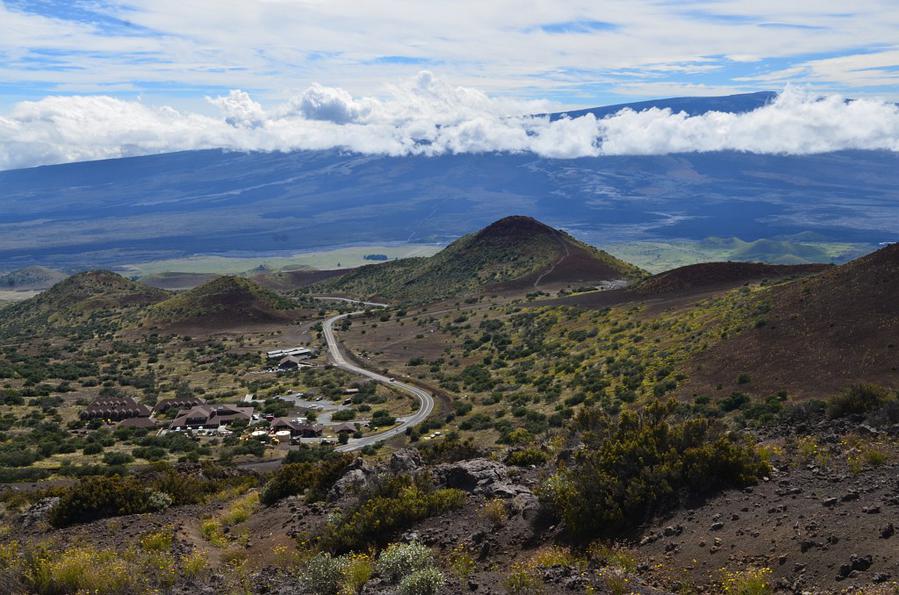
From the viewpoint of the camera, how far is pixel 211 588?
13719 mm

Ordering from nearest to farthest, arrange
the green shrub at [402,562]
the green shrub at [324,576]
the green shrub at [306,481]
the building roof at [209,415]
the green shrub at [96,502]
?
the green shrub at [402,562] → the green shrub at [324,576] → the green shrub at [96,502] → the green shrub at [306,481] → the building roof at [209,415]

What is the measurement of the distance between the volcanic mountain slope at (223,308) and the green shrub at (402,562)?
94.6 meters

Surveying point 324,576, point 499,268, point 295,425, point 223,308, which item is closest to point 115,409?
point 295,425

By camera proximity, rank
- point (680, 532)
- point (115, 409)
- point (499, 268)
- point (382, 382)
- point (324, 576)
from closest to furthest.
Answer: point (680, 532), point (324, 576), point (115, 409), point (382, 382), point (499, 268)

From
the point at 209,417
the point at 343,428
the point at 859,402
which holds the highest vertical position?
the point at 859,402

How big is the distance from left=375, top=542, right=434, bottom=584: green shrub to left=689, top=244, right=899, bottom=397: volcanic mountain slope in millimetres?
22874

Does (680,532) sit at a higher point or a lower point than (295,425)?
higher

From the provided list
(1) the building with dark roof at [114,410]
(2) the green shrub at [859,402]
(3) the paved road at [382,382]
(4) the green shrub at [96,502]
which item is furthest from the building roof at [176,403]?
(2) the green shrub at [859,402]

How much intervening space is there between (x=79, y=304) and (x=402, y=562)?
131161 mm

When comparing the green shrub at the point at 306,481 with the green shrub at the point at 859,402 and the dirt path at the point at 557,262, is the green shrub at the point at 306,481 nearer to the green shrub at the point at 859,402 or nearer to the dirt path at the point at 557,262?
the green shrub at the point at 859,402

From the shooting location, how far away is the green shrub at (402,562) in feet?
42.2

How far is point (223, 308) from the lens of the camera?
108562 millimetres

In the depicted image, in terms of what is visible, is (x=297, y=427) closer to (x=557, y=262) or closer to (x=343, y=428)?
(x=343, y=428)

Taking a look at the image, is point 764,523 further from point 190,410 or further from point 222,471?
point 190,410
